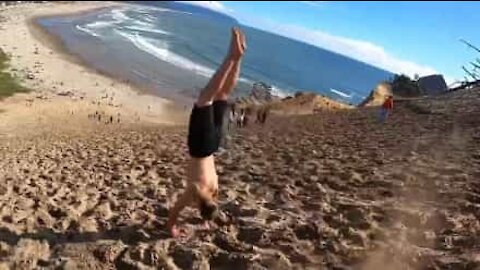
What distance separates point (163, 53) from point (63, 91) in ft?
96.4

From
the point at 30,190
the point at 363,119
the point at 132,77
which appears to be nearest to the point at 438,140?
the point at 363,119

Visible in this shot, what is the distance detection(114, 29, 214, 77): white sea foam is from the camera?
6012 centimetres

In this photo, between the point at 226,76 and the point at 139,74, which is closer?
the point at 226,76

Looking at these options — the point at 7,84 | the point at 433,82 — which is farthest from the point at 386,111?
the point at 433,82

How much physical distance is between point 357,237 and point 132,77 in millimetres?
42424

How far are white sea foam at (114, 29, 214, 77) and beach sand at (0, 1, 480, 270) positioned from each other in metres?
45.7

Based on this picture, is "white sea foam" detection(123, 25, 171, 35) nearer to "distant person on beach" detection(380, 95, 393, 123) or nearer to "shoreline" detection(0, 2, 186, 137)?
"shoreline" detection(0, 2, 186, 137)

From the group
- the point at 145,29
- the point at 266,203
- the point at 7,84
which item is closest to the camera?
Answer: the point at 266,203

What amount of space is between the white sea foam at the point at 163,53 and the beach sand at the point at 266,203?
45.7 m

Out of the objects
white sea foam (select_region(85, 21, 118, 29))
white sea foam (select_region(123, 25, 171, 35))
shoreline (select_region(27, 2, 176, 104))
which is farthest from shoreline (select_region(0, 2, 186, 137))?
white sea foam (select_region(123, 25, 171, 35))

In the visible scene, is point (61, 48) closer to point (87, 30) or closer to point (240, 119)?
point (87, 30)

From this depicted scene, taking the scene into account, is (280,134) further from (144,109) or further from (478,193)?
(144,109)

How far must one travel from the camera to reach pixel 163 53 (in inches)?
2559

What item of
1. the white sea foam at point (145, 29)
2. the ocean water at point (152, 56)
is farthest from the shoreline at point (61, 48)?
the white sea foam at point (145, 29)
